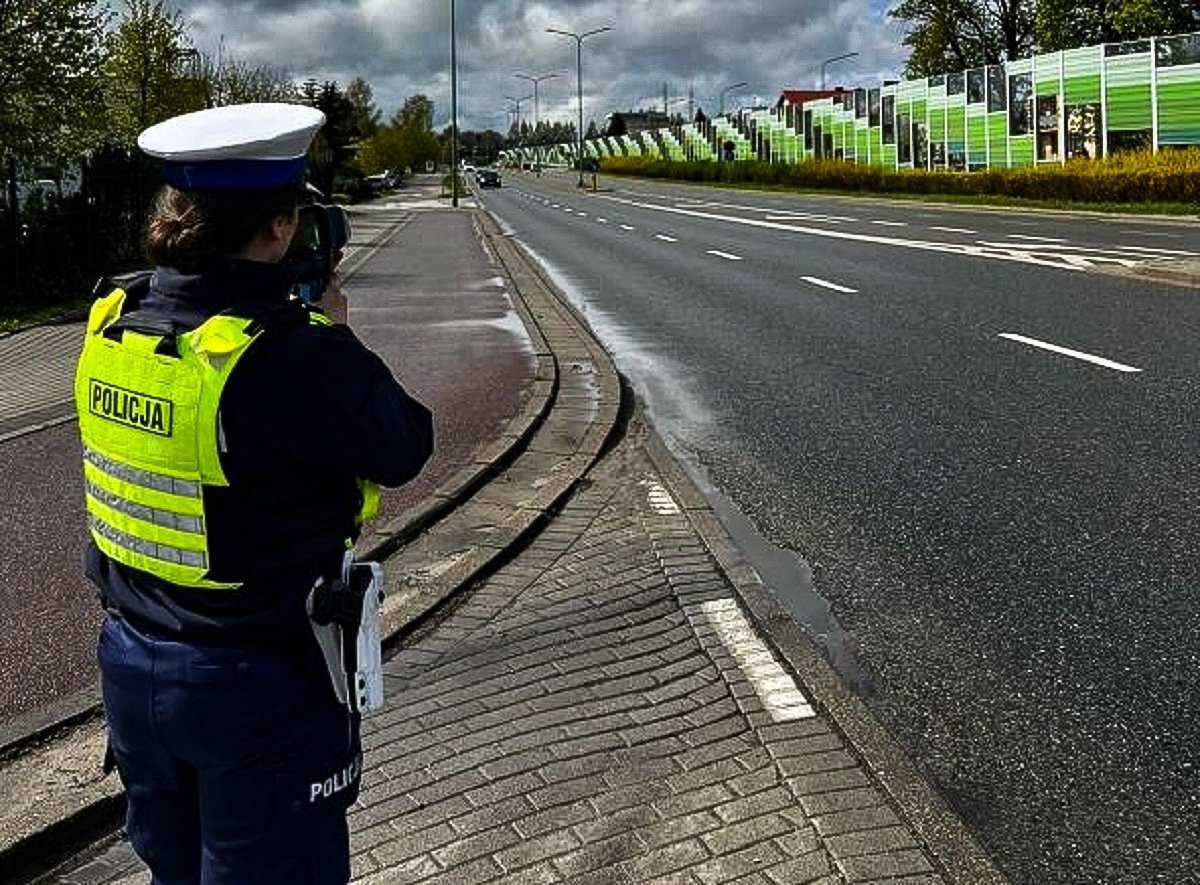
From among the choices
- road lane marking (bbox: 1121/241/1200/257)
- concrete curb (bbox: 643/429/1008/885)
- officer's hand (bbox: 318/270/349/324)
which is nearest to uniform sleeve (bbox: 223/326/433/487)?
officer's hand (bbox: 318/270/349/324)

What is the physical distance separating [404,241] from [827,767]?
33743 millimetres

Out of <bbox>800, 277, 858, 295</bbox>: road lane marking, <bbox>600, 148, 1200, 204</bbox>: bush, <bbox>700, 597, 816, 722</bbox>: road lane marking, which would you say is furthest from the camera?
<bbox>600, 148, 1200, 204</bbox>: bush

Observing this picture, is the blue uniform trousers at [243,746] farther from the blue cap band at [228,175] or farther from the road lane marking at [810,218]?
the road lane marking at [810,218]

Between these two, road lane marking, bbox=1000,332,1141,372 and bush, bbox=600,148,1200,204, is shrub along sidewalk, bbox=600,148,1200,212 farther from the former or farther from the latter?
road lane marking, bbox=1000,332,1141,372

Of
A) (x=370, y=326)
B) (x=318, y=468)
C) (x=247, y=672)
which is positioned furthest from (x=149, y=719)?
(x=370, y=326)

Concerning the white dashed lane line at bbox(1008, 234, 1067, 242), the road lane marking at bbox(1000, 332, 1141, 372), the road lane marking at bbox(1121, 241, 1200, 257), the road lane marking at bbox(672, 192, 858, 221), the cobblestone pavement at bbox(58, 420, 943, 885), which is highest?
the road lane marking at bbox(672, 192, 858, 221)

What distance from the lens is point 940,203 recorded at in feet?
165

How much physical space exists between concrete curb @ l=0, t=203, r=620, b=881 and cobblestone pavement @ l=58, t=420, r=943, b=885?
164 millimetres

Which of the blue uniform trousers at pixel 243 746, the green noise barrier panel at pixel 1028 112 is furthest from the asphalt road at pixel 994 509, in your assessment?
the green noise barrier panel at pixel 1028 112

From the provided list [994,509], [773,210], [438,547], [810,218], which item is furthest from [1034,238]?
[438,547]

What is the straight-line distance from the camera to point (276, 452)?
7.41ft

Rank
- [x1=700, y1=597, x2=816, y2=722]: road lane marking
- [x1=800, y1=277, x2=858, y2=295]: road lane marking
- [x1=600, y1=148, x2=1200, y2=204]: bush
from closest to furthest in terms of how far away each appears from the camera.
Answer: [x1=700, y1=597, x2=816, y2=722]: road lane marking, [x1=800, y1=277, x2=858, y2=295]: road lane marking, [x1=600, y1=148, x2=1200, y2=204]: bush

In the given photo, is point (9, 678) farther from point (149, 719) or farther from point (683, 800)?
point (149, 719)

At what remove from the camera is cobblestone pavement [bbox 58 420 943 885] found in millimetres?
3496
